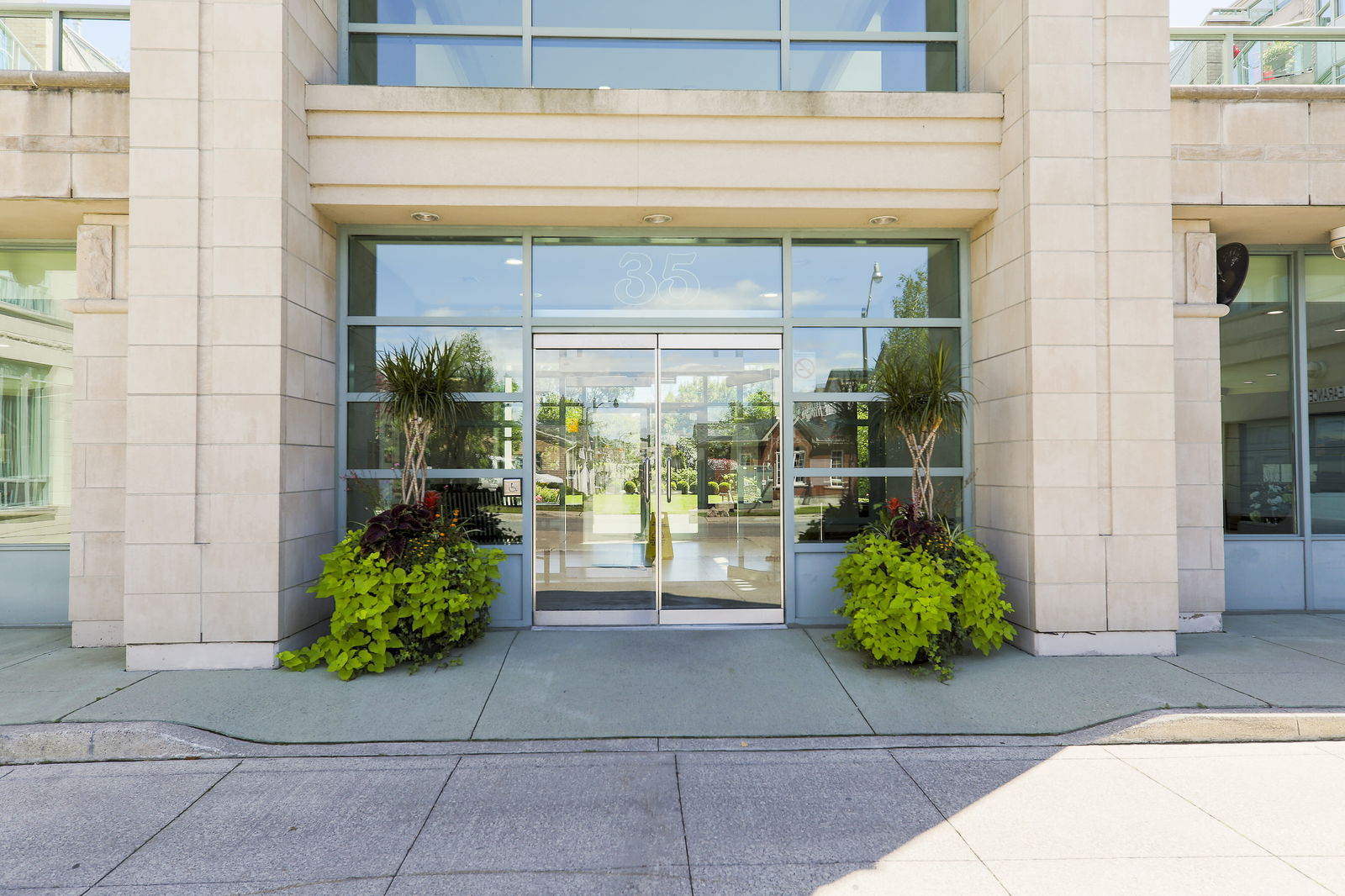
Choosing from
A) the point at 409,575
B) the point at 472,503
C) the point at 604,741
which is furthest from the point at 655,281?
the point at 604,741

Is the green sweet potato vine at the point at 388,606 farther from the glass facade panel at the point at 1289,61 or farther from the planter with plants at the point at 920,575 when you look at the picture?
the glass facade panel at the point at 1289,61

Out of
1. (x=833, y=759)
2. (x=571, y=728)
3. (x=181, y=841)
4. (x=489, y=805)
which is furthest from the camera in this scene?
(x=571, y=728)

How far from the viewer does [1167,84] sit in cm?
576

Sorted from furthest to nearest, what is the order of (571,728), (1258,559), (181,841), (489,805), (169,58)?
(1258,559) → (169,58) → (571,728) → (489,805) → (181,841)

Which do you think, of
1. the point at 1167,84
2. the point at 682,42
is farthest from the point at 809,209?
the point at 1167,84

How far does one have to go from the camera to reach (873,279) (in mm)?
6922

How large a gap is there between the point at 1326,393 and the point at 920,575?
5.84m

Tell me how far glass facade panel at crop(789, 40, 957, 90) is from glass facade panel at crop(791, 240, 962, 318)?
4.93 feet

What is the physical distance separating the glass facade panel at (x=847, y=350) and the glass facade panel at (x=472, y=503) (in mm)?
3054

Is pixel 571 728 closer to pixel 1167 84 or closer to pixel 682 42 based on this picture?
pixel 682 42

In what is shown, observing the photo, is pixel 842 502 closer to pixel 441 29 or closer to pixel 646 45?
pixel 646 45

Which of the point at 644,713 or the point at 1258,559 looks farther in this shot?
the point at 1258,559

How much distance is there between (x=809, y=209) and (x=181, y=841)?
6234 mm

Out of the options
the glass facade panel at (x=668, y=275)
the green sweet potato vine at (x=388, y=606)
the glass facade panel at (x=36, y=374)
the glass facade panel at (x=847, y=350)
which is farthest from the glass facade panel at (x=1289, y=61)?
the glass facade panel at (x=36, y=374)
